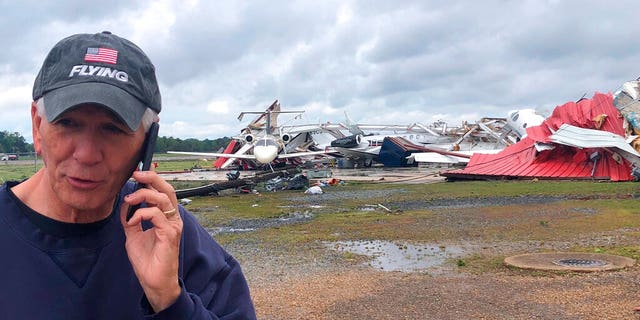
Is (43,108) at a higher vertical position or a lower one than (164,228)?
higher

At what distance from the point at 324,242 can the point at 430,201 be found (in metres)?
7.22

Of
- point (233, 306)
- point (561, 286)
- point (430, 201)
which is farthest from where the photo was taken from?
point (430, 201)

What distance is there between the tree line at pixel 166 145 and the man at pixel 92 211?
55.2m

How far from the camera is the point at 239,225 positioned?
12.7 meters

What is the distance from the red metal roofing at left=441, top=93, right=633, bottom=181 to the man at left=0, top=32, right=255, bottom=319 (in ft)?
73.1

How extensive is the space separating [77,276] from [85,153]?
330 millimetres

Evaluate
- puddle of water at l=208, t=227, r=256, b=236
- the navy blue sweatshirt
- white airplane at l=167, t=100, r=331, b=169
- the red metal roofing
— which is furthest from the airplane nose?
the navy blue sweatshirt

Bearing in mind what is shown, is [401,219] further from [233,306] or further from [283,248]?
[233,306]

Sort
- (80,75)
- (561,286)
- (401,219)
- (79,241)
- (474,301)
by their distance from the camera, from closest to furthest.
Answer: (80,75) → (79,241) → (474,301) → (561,286) → (401,219)

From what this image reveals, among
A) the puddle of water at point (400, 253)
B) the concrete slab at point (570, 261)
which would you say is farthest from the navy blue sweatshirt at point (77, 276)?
the concrete slab at point (570, 261)

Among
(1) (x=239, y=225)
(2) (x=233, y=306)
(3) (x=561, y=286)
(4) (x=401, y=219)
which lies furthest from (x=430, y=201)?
(2) (x=233, y=306)

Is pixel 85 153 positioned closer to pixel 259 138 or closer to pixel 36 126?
pixel 36 126

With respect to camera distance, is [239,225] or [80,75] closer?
[80,75]

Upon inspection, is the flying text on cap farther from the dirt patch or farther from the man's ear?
the dirt patch
